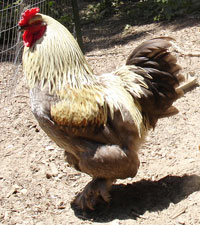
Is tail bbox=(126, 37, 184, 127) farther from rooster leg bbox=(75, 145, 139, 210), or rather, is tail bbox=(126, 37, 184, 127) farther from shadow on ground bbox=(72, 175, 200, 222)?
shadow on ground bbox=(72, 175, 200, 222)

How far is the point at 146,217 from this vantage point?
4062mm

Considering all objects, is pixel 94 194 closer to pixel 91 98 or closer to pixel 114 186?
pixel 114 186

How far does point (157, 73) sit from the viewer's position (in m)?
4.16

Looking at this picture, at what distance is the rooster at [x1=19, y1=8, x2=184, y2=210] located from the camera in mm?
3850

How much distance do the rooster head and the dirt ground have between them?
175 cm

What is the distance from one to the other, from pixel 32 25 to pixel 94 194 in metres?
1.92

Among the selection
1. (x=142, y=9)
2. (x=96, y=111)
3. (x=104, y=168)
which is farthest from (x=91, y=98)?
(x=142, y=9)

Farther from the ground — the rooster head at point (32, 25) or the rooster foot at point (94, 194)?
the rooster head at point (32, 25)

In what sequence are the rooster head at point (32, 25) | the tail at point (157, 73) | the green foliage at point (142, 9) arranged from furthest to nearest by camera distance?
the green foliage at point (142, 9), the tail at point (157, 73), the rooster head at point (32, 25)

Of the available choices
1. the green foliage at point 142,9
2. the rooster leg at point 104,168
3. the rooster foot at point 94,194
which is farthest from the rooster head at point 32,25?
the green foliage at point 142,9

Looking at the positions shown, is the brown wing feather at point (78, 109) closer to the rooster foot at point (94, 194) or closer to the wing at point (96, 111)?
the wing at point (96, 111)

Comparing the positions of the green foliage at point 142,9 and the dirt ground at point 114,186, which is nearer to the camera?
the dirt ground at point 114,186

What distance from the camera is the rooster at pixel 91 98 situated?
3850 millimetres

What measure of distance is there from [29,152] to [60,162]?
18.4 inches
